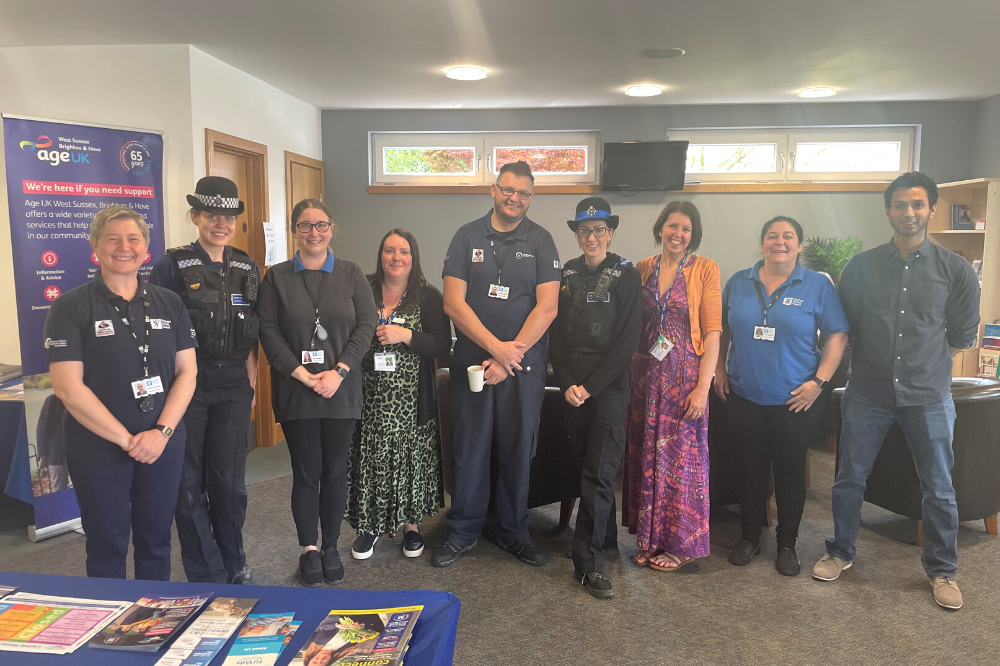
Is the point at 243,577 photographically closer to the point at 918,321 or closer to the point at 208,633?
the point at 208,633

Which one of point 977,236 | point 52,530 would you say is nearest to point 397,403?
point 52,530

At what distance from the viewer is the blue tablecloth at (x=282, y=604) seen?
3.94 ft

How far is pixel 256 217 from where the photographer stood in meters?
4.67

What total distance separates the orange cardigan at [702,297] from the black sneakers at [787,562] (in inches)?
39.0

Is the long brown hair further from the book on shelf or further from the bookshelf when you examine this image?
the book on shelf

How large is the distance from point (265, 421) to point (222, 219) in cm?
266

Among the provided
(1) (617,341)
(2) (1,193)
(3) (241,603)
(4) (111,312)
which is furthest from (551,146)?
(3) (241,603)

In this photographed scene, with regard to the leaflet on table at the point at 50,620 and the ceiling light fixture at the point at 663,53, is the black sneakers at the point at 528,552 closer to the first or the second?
the leaflet on table at the point at 50,620

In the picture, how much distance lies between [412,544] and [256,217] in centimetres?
287

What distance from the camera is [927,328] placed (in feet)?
8.21

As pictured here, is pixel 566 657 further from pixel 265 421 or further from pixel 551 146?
pixel 551 146

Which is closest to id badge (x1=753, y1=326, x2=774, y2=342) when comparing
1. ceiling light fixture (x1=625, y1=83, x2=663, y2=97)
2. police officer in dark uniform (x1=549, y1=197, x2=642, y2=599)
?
police officer in dark uniform (x1=549, y1=197, x2=642, y2=599)

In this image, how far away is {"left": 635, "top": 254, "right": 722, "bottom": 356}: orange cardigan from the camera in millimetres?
2666

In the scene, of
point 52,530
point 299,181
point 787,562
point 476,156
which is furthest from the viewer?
point 476,156
